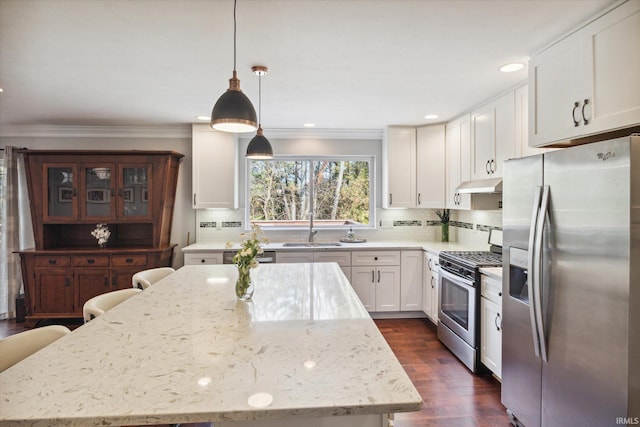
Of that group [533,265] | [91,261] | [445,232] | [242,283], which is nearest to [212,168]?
[91,261]

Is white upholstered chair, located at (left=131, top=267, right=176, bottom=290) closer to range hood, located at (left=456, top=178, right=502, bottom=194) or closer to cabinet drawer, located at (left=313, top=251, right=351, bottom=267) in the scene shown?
cabinet drawer, located at (left=313, top=251, right=351, bottom=267)

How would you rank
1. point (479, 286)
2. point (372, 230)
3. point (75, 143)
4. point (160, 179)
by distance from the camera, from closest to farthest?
point (479, 286) → point (160, 179) → point (75, 143) → point (372, 230)

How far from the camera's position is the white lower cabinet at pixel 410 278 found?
4152mm

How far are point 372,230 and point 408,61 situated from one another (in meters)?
2.70

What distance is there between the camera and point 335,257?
4102 millimetres

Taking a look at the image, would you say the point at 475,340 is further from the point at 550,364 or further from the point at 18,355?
the point at 18,355

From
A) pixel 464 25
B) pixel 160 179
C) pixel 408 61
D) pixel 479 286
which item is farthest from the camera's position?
pixel 160 179

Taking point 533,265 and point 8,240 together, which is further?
point 8,240

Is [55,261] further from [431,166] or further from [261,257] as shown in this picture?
[431,166]

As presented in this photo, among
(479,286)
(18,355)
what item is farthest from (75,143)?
(479,286)

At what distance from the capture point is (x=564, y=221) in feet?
5.62

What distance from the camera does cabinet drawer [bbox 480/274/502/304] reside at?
2.54 m

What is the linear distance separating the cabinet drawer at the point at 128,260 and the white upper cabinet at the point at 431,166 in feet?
11.3

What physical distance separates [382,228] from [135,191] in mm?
3212
